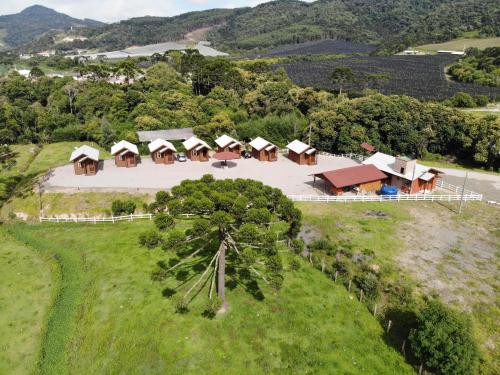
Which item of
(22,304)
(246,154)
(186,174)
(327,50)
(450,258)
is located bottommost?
(22,304)

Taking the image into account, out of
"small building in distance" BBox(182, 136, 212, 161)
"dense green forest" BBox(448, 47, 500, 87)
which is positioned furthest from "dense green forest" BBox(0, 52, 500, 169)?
"dense green forest" BBox(448, 47, 500, 87)

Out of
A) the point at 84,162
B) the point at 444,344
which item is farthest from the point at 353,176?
the point at 84,162

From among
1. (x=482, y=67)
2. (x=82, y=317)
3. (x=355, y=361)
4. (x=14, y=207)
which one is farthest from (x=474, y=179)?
(x=482, y=67)

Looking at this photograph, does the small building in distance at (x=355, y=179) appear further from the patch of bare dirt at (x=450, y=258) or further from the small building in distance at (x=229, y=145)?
the small building in distance at (x=229, y=145)

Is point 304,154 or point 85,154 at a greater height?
point 85,154

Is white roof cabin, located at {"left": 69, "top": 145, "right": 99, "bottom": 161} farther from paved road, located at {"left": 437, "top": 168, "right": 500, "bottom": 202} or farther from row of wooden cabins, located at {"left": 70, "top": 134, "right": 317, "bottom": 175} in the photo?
paved road, located at {"left": 437, "top": 168, "right": 500, "bottom": 202}

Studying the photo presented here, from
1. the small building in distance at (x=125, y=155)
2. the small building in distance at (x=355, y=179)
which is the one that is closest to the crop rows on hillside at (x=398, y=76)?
the small building in distance at (x=355, y=179)

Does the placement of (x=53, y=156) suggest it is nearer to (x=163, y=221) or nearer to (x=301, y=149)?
(x=301, y=149)

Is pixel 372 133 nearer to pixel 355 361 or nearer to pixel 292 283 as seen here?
pixel 292 283
